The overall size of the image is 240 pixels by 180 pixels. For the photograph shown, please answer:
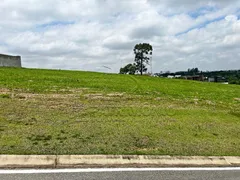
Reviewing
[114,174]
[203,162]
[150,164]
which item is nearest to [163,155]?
[150,164]

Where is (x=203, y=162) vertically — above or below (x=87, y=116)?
below

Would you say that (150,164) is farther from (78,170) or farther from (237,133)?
(237,133)

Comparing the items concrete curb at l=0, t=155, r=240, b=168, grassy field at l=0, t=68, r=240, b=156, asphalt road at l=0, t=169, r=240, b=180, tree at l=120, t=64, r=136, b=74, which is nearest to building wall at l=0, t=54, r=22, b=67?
grassy field at l=0, t=68, r=240, b=156

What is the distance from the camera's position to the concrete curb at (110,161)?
4477 mm

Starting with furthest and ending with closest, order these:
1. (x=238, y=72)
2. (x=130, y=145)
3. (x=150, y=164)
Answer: (x=238, y=72) < (x=130, y=145) < (x=150, y=164)

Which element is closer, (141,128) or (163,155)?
(163,155)

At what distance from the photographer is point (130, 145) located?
5637 mm

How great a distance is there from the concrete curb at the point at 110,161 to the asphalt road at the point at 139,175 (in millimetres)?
292

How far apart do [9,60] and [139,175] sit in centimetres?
2835

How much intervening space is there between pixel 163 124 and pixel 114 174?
353 centimetres

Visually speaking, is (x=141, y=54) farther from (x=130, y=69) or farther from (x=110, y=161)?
(x=110, y=161)

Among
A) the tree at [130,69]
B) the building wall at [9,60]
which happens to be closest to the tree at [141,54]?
the tree at [130,69]

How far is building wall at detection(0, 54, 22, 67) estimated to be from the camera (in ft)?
90.3

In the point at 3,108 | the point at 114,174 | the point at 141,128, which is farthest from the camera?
the point at 3,108
